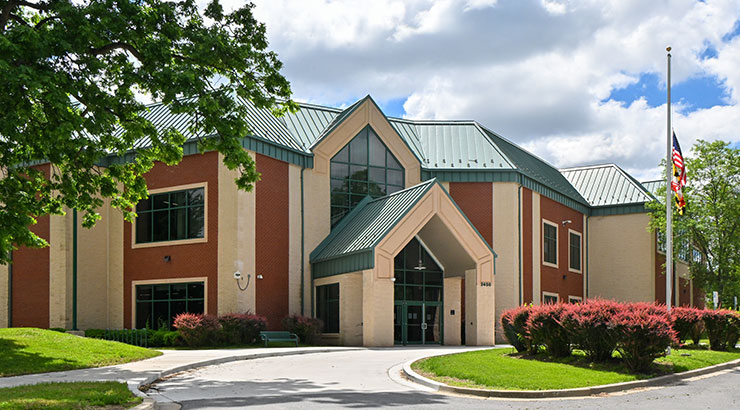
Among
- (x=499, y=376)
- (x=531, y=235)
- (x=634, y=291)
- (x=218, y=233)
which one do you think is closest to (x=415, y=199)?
(x=218, y=233)

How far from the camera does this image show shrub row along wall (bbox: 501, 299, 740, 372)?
16953 millimetres

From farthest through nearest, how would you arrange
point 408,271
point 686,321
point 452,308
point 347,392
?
point 452,308, point 408,271, point 686,321, point 347,392

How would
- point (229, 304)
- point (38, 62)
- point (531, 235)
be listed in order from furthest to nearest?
point (531, 235) → point (229, 304) → point (38, 62)

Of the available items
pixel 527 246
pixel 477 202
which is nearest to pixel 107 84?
pixel 477 202

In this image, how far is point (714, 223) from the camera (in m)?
44.1

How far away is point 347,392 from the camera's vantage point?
1416cm

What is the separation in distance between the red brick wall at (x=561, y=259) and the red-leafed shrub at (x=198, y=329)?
64.3ft

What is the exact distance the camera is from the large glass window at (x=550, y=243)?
41.2m

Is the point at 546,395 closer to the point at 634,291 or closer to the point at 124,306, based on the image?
the point at 124,306

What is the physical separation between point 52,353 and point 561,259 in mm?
30768

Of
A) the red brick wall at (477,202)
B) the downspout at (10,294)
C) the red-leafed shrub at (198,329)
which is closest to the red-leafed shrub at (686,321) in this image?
the red brick wall at (477,202)

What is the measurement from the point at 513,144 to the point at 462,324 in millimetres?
15520

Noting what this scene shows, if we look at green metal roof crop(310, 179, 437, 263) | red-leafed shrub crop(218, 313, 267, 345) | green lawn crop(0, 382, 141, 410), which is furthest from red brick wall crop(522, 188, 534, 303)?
green lawn crop(0, 382, 141, 410)

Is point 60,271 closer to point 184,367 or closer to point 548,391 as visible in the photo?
point 184,367
